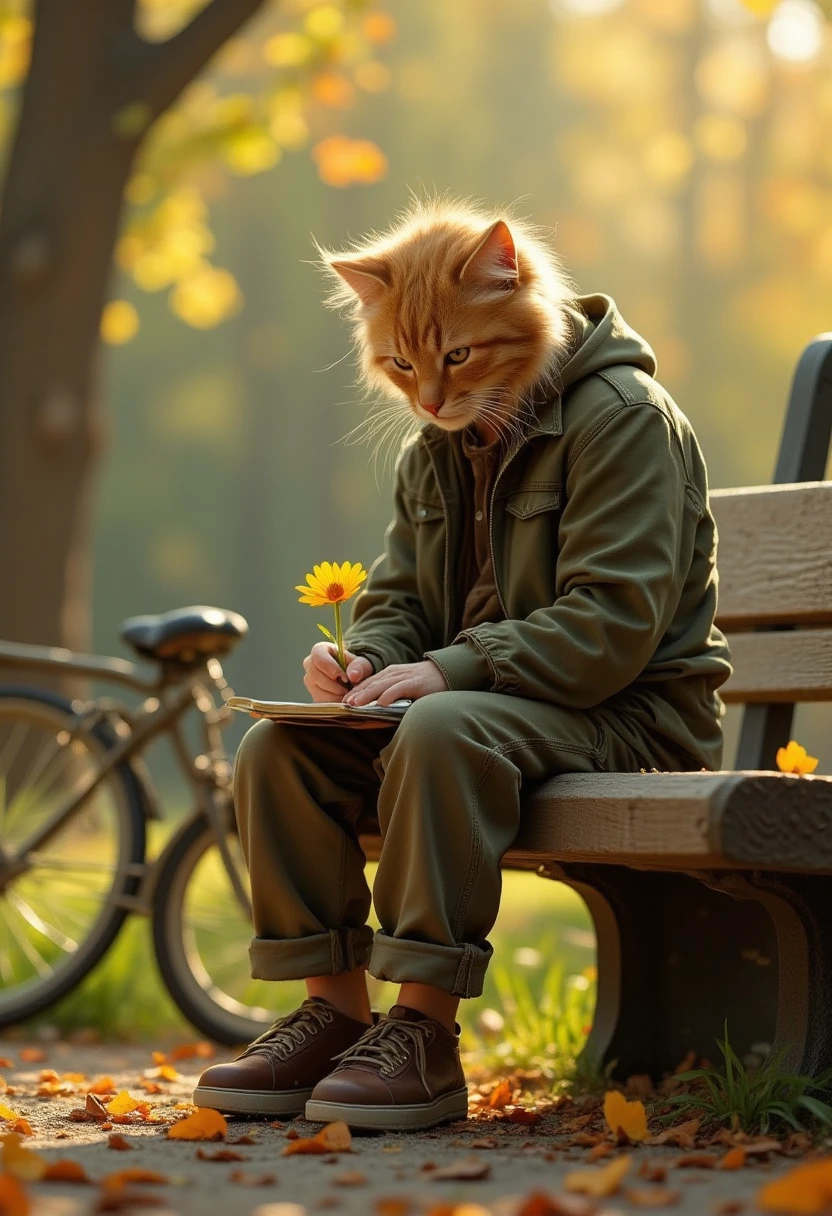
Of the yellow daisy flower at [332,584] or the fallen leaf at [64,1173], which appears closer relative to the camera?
the fallen leaf at [64,1173]

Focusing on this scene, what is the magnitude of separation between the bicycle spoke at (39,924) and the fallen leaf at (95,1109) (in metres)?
1.61

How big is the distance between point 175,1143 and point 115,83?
4737mm

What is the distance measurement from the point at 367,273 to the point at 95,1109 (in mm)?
1516

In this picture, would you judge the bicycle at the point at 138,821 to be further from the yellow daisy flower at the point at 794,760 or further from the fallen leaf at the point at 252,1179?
the fallen leaf at the point at 252,1179

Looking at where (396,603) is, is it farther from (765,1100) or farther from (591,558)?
(765,1100)

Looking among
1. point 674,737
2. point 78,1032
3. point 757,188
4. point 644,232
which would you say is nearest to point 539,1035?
point 674,737

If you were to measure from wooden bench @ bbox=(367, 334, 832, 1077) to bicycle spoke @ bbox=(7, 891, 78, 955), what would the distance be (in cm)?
179

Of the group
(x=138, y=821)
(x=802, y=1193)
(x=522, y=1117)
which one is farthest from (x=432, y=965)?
(x=138, y=821)

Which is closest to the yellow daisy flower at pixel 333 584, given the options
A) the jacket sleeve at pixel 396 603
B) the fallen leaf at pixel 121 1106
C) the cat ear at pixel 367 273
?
the jacket sleeve at pixel 396 603

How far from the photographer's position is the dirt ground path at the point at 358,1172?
5.52ft

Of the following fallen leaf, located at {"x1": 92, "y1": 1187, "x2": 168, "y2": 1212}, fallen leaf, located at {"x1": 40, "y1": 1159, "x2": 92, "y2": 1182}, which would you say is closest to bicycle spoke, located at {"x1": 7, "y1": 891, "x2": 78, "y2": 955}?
fallen leaf, located at {"x1": 40, "y1": 1159, "x2": 92, "y2": 1182}

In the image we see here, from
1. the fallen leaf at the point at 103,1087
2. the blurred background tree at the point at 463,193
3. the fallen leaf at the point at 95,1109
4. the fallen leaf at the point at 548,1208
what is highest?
the blurred background tree at the point at 463,193

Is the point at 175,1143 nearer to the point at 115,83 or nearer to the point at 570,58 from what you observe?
the point at 115,83

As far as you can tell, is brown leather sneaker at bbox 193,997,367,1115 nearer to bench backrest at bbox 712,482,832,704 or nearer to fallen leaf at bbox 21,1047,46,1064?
bench backrest at bbox 712,482,832,704
